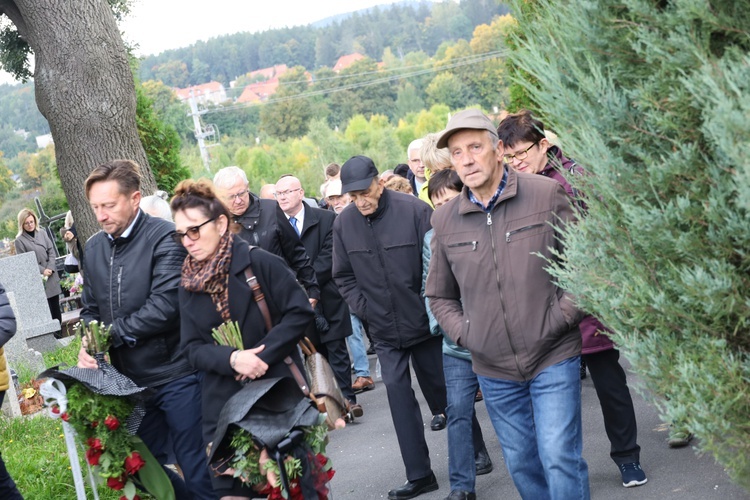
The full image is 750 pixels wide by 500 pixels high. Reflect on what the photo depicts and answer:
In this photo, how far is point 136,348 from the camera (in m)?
5.73

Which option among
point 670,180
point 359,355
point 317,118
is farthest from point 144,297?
point 317,118

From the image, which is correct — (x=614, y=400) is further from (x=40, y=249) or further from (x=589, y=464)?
(x=40, y=249)

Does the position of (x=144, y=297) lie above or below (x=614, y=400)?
above

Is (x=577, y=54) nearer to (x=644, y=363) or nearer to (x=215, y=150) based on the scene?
(x=644, y=363)

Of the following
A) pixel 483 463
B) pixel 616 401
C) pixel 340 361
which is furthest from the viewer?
pixel 340 361

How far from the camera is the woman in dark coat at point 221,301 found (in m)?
5.05

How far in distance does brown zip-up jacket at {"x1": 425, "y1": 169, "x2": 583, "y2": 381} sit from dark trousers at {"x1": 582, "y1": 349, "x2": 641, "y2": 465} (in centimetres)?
141

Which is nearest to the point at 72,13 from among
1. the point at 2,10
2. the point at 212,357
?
the point at 2,10

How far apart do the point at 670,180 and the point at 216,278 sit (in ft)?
9.48

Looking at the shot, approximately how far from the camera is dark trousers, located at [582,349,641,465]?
5.88 m

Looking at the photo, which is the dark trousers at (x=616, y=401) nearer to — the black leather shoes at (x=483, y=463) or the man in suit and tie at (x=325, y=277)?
the black leather shoes at (x=483, y=463)

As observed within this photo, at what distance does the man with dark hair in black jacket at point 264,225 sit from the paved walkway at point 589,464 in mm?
1430

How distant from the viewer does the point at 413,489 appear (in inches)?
259

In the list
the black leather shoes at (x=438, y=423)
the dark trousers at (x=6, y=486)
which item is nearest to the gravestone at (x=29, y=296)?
the black leather shoes at (x=438, y=423)
